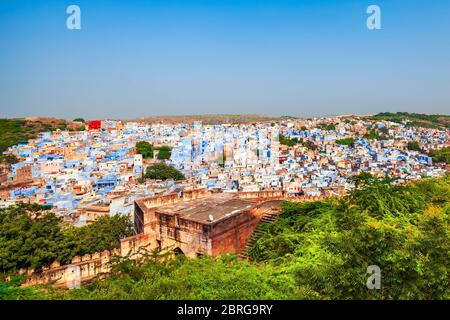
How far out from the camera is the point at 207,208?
10914 millimetres

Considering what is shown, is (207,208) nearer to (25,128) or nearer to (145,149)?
(145,149)

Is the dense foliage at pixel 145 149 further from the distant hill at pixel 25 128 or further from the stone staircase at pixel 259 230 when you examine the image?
the stone staircase at pixel 259 230

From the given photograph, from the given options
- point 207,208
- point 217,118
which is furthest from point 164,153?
point 217,118

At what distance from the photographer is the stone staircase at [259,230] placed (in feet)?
32.4

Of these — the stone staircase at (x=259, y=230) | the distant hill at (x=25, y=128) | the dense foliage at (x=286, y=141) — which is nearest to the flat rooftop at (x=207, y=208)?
the stone staircase at (x=259, y=230)

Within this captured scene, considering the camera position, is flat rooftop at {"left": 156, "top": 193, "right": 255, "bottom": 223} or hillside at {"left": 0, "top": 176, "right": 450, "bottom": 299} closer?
hillside at {"left": 0, "top": 176, "right": 450, "bottom": 299}

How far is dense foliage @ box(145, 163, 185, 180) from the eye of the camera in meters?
42.3

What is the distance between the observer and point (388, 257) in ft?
17.3

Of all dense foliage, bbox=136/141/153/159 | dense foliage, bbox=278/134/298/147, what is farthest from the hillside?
dense foliage, bbox=278/134/298/147

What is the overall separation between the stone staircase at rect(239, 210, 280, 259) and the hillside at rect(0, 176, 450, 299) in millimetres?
574

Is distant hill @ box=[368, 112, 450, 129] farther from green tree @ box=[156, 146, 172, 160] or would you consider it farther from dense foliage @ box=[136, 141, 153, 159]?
dense foliage @ box=[136, 141, 153, 159]

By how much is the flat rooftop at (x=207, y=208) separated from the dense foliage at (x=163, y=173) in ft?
99.1

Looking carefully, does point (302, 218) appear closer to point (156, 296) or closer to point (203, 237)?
point (203, 237)
